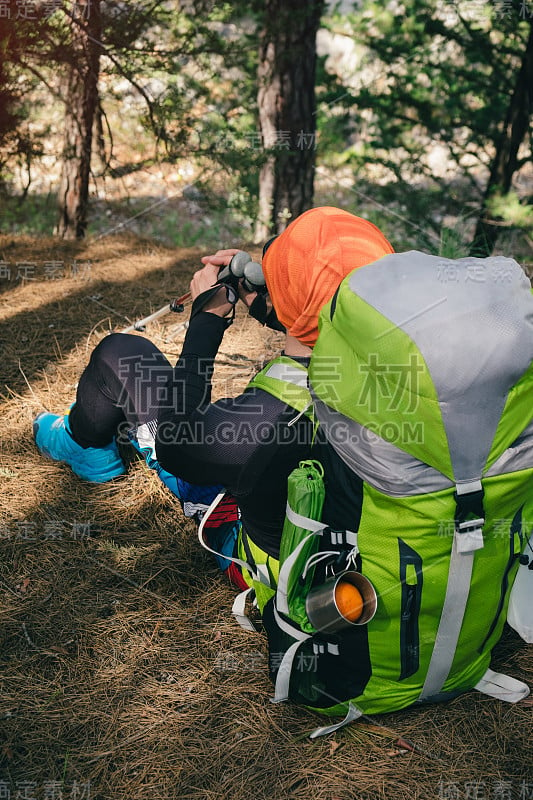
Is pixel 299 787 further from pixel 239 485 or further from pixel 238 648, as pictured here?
pixel 239 485

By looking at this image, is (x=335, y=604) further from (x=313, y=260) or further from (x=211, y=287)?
A: (x=211, y=287)

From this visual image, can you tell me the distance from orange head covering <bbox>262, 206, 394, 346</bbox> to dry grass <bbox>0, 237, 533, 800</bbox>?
47.8 inches

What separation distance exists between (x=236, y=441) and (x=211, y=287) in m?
0.67

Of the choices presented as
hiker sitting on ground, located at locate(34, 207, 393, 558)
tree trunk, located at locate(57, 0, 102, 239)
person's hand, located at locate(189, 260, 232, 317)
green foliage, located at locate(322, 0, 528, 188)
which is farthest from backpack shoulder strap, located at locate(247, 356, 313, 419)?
green foliage, located at locate(322, 0, 528, 188)

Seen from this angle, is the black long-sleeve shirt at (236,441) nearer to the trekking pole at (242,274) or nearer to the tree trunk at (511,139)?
the trekking pole at (242,274)

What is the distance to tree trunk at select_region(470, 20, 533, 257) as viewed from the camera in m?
6.55

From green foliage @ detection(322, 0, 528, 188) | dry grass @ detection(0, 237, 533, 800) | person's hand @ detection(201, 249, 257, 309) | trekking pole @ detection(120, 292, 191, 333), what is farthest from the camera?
green foliage @ detection(322, 0, 528, 188)

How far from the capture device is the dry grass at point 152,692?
6.35 ft

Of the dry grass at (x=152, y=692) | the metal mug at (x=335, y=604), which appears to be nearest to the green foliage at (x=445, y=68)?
the dry grass at (x=152, y=692)

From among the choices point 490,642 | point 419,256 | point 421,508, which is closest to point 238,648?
point 490,642

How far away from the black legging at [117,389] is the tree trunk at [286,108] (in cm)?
409

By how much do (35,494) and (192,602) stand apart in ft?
3.23

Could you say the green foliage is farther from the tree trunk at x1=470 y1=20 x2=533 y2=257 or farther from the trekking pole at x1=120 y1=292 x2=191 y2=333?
the trekking pole at x1=120 y1=292 x2=191 y2=333

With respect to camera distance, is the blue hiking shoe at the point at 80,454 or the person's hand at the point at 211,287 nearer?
the person's hand at the point at 211,287
